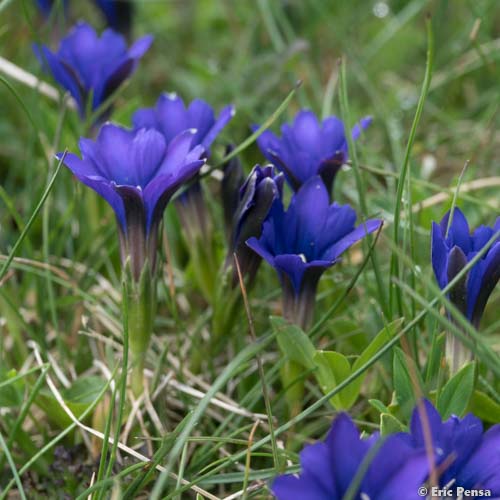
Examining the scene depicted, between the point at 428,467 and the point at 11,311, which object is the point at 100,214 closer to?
the point at 11,311

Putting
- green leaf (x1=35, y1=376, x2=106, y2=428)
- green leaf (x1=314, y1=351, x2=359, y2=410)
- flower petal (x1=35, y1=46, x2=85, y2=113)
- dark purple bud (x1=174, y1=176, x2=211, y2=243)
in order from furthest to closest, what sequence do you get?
1. flower petal (x1=35, y1=46, x2=85, y2=113)
2. dark purple bud (x1=174, y1=176, x2=211, y2=243)
3. green leaf (x1=35, y1=376, x2=106, y2=428)
4. green leaf (x1=314, y1=351, x2=359, y2=410)

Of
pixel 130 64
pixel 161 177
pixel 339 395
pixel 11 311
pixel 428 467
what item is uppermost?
pixel 130 64

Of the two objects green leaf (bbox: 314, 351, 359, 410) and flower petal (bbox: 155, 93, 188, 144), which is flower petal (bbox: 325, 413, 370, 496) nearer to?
green leaf (bbox: 314, 351, 359, 410)

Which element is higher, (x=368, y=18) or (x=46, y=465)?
(x=368, y=18)

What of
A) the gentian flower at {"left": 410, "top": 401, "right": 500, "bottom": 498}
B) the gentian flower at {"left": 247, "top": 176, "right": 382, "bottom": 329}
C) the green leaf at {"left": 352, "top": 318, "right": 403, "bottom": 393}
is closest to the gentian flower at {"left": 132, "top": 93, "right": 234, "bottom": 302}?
the gentian flower at {"left": 247, "top": 176, "right": 382, "bottom": 329}

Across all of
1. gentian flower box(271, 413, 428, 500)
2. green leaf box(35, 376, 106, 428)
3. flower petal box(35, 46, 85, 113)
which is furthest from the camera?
flower petal box(35, 46, 85, 113)

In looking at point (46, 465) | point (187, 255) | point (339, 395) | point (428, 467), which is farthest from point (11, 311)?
point (428, 467)
